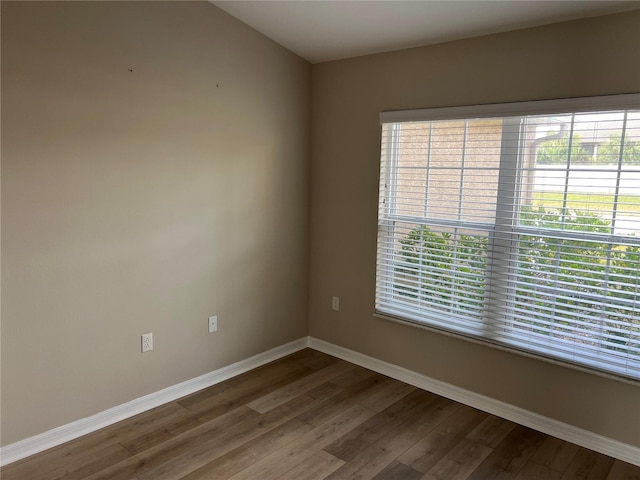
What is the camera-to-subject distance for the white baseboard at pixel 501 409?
8.43ft

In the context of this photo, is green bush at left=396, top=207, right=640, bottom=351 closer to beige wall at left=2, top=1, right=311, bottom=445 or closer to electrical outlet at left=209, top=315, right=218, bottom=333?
beige wall at left=2, top=1, right=311, bottom=445

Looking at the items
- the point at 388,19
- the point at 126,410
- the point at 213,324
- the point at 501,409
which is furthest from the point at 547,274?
the point at 126,410

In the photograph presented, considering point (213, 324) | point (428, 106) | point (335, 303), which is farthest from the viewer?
point (335, 303)

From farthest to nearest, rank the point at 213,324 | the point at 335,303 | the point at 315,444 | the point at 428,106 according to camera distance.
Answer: the point at 335,303 → the point at 213,324 → the point at 428,106 → the point at 315,444

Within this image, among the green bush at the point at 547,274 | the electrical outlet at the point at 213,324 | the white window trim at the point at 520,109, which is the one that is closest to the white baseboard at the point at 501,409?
the green bush at the point at 547,274

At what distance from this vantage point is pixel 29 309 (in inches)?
94.5

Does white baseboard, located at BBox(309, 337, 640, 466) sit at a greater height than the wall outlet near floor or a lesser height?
lesser

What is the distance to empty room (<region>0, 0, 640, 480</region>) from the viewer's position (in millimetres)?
2412

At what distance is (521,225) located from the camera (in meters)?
2.82

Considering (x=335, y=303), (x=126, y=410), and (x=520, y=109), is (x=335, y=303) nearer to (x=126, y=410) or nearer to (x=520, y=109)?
(x=126, y=410)

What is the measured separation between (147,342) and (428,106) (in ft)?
7.58

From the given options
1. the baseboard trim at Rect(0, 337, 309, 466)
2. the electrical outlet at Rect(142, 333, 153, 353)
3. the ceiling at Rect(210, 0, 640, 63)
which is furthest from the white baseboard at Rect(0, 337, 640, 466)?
the ceiling at Rect(210, 0, 640, 63)

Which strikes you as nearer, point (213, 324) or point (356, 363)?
point (213, 324)

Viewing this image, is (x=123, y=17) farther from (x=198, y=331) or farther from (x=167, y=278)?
(x=198, y=331)
